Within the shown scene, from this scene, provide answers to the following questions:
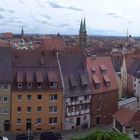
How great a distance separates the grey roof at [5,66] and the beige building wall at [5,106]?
41.7 inches

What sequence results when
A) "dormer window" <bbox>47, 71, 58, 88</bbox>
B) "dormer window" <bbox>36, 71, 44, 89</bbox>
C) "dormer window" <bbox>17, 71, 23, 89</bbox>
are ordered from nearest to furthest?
"dormer window" <bbox>17, 71, 23, 89</bbox> → "dormer window" <bbox>36, 71, 44, 89</bbox> → "dormer window" <bbox>47, 71, 58, 88</bbox>

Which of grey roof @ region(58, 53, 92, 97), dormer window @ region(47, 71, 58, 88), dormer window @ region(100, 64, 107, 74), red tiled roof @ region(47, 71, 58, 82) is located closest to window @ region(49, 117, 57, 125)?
grey roof @ region(58, 53, 92, 97)

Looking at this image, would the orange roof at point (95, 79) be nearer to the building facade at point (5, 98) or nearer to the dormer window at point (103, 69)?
the dormer window at point (103, 69)

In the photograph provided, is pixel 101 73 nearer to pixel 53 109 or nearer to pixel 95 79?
pixel 95 79

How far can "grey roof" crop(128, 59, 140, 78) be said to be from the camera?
79650 millimetres

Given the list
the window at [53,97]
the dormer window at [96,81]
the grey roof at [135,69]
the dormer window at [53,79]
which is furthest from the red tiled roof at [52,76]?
the grey roof at [135,69]

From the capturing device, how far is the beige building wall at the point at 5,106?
5447 cm

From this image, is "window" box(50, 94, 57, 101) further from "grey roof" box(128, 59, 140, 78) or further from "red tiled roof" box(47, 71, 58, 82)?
"grey roof" box(128, 59, 140, 78)

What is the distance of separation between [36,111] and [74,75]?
8632 mm

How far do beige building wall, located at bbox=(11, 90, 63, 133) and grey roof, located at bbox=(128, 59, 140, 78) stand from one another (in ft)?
92.6

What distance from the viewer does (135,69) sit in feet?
267

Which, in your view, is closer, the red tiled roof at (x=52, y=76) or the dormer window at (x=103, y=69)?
the red tiled roof at (x=52, y=76)

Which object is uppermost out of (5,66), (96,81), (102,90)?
(5,66)

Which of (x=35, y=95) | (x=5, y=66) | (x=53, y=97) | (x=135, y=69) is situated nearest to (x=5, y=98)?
(x=35, y=95)
